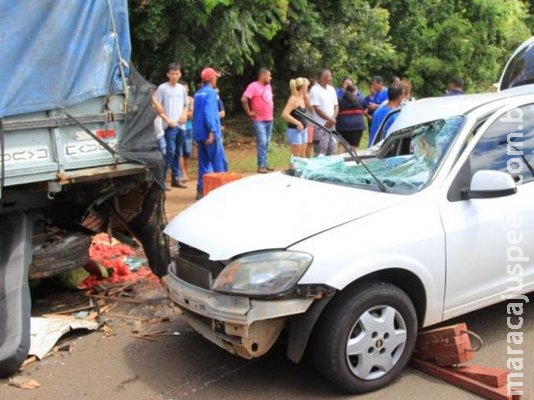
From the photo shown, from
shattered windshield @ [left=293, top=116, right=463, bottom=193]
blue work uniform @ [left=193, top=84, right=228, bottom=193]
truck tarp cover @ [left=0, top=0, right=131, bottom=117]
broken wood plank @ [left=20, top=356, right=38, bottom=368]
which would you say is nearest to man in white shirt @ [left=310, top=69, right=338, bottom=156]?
blue work uniform @ [left=193, top=84, right=228, bottom=193]

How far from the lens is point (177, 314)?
5422 millimetres

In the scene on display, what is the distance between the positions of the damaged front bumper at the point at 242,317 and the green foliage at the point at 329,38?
8515 millimetres

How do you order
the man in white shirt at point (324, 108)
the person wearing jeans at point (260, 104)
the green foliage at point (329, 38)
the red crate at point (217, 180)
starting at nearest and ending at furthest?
1. the red crate at point (217, 180)
2. the man in white shirt at point (324, 108)
3. the person wearing jeans at point (260, 104)
4. the green foliage at point (329, 38)

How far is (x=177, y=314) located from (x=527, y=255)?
2.74 meters

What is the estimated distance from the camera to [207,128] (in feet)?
30.6

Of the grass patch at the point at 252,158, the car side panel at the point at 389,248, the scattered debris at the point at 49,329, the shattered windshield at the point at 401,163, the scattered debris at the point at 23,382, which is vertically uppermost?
the shattered windshield at the point at 401,163

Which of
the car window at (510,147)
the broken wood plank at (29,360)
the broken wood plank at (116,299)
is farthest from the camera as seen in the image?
the broken wood plank at (116,299)

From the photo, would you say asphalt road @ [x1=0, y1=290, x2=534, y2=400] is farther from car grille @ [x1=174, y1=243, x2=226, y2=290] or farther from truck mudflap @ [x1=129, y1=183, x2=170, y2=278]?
truck mudflap @ [x1=129, y1=183, x2=170, y2=278]

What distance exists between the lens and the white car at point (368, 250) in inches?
146

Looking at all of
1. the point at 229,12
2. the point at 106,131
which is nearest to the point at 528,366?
the point at 106,131

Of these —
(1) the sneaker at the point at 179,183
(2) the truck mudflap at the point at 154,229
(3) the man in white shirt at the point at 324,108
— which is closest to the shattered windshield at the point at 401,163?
(2) the truck mudflap at the point at 154,229

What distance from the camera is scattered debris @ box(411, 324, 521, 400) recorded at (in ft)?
12.6

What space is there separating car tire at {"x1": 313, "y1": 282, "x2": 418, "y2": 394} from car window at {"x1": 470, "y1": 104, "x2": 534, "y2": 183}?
110 cm

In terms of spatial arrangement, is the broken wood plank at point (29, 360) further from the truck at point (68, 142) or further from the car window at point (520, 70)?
the car window at point (520, 70)
